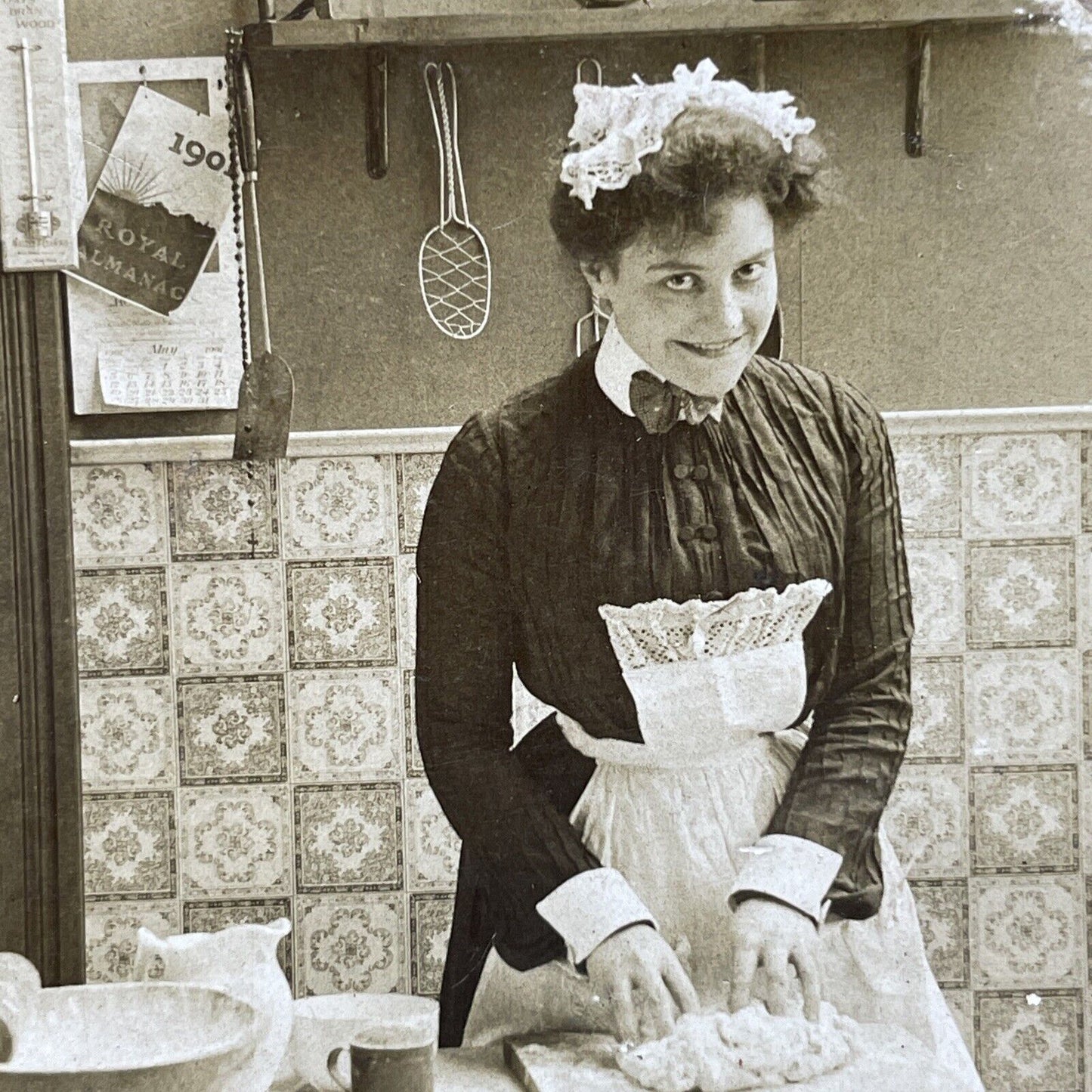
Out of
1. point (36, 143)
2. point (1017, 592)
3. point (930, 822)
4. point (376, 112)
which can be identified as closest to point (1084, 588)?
point (1017, 592)

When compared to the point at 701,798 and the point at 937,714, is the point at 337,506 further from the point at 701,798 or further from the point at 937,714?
the point at 937,714

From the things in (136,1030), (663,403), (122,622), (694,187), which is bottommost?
(136,1030)

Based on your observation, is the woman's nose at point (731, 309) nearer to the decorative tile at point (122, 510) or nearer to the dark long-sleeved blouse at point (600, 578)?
the dark long-sleeved blouse at point (600, 578)

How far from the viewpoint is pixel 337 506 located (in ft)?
5.25

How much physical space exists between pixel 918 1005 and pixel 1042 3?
3.93ft

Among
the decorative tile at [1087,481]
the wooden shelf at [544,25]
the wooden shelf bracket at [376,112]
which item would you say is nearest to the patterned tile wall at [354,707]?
the decorative tile at [1087,481]

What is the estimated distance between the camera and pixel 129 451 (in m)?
1.59

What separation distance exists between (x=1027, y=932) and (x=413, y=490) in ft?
3.01

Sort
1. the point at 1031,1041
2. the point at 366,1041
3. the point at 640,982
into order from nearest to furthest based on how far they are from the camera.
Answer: the point at 366,1041 → the point at 640,982 → the point at 1031,1041

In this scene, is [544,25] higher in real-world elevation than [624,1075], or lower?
higher

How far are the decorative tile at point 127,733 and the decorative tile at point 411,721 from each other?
0.28 metres

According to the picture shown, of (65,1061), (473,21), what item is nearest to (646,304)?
(473,21)

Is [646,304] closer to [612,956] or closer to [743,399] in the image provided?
[743,399]

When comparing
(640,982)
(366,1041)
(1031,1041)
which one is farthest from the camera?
(1031,1041)
